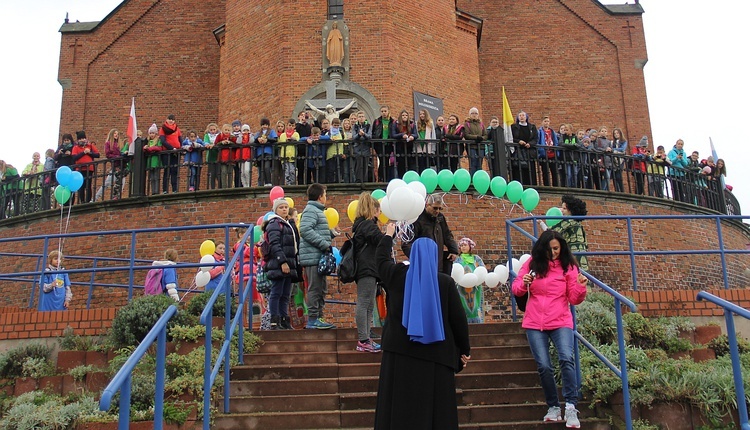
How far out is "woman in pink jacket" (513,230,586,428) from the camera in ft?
22.1

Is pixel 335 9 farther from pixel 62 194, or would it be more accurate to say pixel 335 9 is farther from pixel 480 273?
pixel 480 273

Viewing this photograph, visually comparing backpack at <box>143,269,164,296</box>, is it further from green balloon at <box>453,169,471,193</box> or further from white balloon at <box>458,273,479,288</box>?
green balloon at <box>453,169,471,193</box>

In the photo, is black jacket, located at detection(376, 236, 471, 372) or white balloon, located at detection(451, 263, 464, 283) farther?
white balloon, located at detection(451, 263, 464, 283)

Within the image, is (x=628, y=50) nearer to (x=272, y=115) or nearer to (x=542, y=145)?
(x=542, y=145)

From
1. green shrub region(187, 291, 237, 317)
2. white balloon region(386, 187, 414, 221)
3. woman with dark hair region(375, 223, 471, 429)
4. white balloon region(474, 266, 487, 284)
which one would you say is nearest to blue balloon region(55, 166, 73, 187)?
green shrub region(187, 291, 237, 317)

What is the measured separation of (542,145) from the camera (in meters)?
15.6

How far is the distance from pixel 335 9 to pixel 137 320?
12.3m

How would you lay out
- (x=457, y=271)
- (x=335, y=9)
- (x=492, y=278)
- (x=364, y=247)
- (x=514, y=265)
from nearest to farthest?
(x=364, y=247) < (x=514, y=265) < (x=457, y=271) < (x=492, y=278) < (x=335, y=9)

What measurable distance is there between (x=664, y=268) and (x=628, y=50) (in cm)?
1088

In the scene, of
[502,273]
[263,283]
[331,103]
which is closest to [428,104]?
[331,103]

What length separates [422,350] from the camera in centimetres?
538

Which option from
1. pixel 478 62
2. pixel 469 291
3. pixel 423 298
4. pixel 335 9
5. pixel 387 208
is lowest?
pixel 423 298

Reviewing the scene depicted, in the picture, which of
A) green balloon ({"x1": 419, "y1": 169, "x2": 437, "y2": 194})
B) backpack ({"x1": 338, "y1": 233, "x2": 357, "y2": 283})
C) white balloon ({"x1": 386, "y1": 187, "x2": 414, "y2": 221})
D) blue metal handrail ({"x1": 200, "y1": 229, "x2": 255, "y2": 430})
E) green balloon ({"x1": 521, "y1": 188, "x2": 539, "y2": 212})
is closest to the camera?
blue metal handrail ({"x1": 200, "y1": 229, "x2": 255, "y2": 430})

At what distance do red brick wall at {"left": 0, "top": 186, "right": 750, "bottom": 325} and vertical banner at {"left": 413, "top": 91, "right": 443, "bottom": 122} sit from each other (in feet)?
14.4
